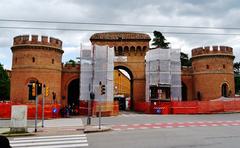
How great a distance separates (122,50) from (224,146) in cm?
3357

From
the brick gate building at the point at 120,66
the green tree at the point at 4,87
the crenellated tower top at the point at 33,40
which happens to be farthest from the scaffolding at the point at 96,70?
the green tree at the point at 4,87

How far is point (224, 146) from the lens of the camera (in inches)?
484

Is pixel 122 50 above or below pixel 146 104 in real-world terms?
above

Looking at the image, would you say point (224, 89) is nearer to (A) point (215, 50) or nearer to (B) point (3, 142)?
(A) point (215, 50)

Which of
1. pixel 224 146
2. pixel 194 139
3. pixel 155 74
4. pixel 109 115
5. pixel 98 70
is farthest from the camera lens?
pixel 155 74

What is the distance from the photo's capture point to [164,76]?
41.1 m

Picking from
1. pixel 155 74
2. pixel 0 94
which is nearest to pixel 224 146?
pixel 155 74

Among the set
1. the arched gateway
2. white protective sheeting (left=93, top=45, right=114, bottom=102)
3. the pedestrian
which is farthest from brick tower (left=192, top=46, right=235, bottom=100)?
the pedestrian

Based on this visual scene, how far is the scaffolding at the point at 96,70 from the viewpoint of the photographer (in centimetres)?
3766

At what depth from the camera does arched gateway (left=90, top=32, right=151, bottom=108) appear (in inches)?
1775

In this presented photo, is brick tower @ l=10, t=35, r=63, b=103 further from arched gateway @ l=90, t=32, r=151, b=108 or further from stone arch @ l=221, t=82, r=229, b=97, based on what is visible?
stone arch @ l=221, t=82, r=229, b=97

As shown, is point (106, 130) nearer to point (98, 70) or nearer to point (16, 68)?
point (98, 70)

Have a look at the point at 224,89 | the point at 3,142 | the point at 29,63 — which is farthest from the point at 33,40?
the point at 3,142

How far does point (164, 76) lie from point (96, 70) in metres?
8.99
